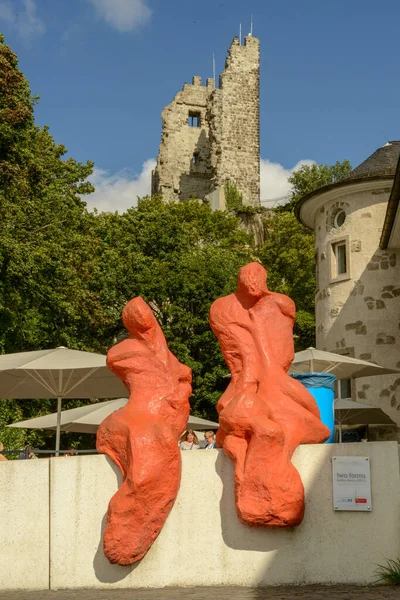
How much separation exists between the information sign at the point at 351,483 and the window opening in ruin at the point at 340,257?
14557mm

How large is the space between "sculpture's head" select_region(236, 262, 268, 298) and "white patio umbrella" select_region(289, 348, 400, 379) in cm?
563

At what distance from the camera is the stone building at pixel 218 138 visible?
58.7 meters

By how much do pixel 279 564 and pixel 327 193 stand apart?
613 inches

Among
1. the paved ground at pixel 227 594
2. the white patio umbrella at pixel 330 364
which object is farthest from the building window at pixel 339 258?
the paved ground at pixel 227 594

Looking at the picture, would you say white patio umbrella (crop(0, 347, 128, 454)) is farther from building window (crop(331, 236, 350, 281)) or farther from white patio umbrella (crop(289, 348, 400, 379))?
building window (crop(331, 236, 350, 281))

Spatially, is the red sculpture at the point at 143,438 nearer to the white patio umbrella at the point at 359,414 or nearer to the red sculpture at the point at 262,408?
the red sculpture at the point at 262,408

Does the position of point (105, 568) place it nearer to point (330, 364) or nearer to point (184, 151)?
point (330, 364)

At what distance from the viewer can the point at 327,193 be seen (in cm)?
2239

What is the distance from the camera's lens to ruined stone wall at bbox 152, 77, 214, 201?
2454 inches

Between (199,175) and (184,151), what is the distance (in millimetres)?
2104

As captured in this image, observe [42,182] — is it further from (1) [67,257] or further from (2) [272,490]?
(2) [272,490]

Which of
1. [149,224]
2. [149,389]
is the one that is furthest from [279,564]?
[149,224]

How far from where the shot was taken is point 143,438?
801 cm

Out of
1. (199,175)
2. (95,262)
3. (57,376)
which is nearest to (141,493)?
(57,376)
